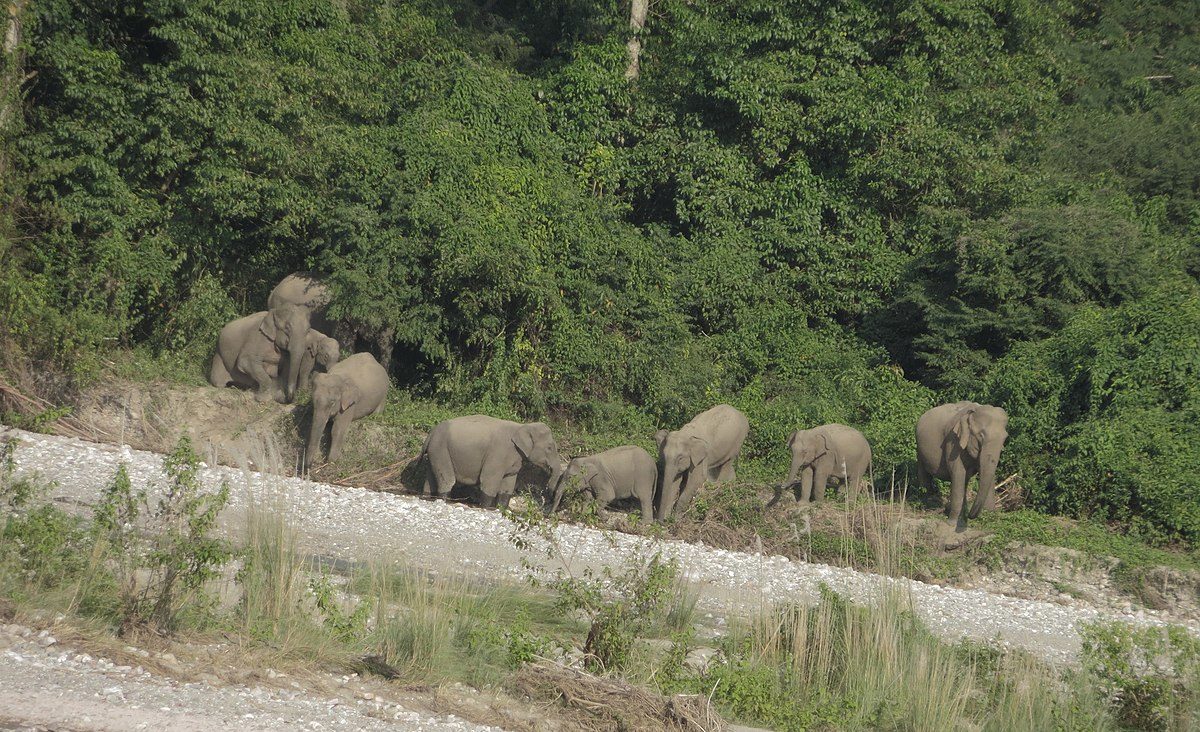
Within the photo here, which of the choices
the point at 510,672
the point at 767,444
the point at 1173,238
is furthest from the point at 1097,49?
the point at 510,672

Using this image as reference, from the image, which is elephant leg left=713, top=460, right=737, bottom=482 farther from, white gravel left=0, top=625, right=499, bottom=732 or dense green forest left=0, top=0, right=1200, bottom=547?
white gravel left=0, top=625, right=499, bottom=732

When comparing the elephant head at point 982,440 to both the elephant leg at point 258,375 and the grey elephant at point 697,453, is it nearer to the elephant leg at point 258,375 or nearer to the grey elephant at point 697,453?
the grey elephant at point 697,453

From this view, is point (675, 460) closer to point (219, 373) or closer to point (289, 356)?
point (289, 356)

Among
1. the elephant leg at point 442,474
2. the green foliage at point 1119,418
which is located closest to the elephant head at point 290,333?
the elephant leg at point 442,474

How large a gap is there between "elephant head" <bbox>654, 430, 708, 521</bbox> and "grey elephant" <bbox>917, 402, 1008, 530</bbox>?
3.12m

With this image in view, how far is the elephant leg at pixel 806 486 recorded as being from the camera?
1661cm

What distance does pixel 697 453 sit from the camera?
16.6 metres

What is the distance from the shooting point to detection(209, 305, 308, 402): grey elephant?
18.0 meters

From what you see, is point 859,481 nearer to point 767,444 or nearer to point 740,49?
point 767,444

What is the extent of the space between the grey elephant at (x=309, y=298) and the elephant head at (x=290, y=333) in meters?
0.24

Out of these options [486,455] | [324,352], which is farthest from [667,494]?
[324,352]

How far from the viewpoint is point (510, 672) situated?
28.2ft

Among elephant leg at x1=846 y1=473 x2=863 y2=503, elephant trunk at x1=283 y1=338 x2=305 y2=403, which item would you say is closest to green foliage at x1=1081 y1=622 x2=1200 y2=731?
elephant leg at x1=846 y1=473 x2=863 y2=503

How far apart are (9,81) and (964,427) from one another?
1417 centimetres
